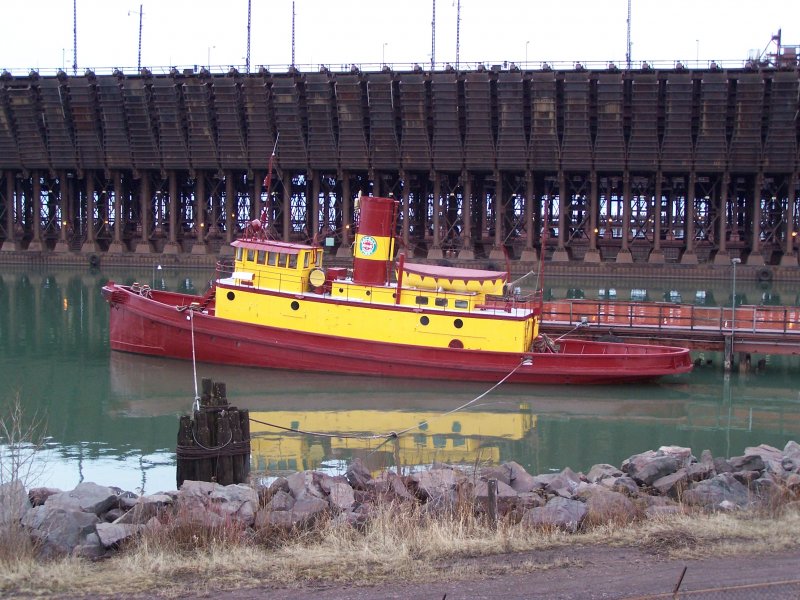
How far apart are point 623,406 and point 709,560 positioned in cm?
1344

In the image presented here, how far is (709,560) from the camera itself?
9055 mm

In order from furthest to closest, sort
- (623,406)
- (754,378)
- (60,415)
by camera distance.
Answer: (754,378) < (623,406) < (60,415)

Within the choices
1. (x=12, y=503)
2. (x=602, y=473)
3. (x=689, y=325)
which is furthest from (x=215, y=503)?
(x=689, y=325)

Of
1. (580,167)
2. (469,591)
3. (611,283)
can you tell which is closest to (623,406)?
(469,591)

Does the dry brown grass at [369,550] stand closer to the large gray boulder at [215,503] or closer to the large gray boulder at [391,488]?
the large gray boulder at [215,503]

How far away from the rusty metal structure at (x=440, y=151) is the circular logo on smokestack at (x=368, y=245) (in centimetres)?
2882

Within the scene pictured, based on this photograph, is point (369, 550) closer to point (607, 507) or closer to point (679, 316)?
point (607, 507)

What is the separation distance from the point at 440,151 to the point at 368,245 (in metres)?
35.3

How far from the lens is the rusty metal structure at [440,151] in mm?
56219

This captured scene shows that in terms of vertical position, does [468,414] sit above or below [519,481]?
below

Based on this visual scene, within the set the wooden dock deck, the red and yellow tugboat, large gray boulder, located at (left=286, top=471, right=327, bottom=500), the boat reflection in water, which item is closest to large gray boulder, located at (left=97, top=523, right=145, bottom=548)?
large gray boulder, located at (left=286, top=471, right=327, bottom=500)

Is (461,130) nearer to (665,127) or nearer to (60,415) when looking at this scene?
(665,127)

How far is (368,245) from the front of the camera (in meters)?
25.1

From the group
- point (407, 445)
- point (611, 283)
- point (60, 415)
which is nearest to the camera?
point (407, 445)
